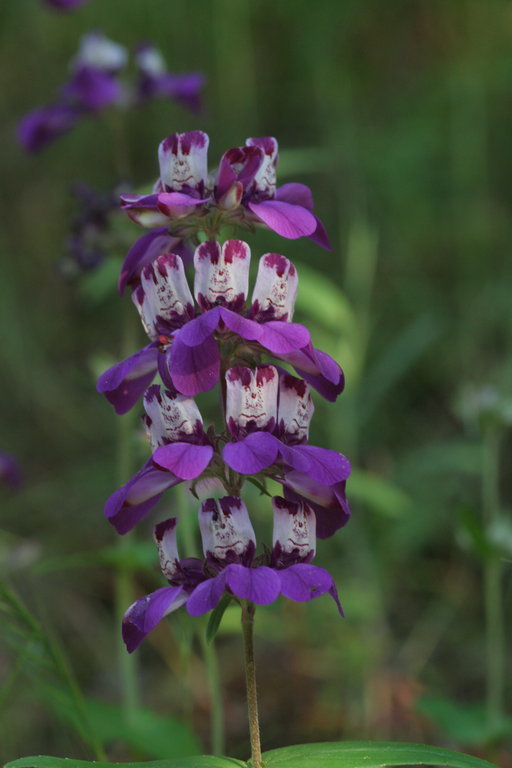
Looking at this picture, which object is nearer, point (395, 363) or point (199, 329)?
point (199, 329)

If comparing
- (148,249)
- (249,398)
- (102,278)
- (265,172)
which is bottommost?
(249,398)

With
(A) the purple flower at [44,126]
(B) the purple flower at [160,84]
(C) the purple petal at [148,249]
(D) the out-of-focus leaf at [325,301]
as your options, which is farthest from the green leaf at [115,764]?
(B) the purple flower at [160,84]

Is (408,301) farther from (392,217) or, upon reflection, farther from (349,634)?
(349,634)

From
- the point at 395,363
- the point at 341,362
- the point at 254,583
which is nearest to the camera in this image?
the point at 254,583

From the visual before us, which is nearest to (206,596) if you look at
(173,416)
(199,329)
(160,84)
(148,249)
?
(173,416)

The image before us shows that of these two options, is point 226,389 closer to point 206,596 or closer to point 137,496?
point 137,496

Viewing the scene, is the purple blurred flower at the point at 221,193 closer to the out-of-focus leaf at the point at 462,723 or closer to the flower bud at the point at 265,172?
the flower bud at the point at 265,172

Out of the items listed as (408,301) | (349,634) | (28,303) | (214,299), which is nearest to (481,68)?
(408,301)
